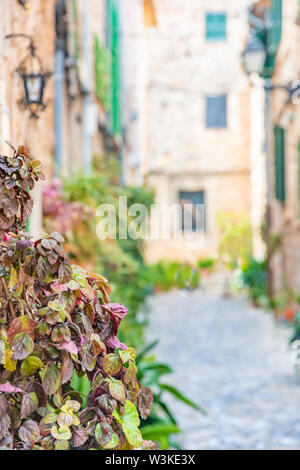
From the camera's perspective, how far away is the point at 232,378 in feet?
18.9

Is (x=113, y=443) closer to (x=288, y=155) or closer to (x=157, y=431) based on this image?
(x=157, y=431)

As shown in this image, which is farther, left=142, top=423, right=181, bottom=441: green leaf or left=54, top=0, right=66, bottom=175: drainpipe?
left=54, top=0, right=66, bottom=175: drainpipe

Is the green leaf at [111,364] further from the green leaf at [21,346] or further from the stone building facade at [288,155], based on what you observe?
the stone building facade at [288,155]

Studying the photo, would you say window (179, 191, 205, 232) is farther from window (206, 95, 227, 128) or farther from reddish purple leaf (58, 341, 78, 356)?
reddish purple leaf (58, 341, 78, 356)

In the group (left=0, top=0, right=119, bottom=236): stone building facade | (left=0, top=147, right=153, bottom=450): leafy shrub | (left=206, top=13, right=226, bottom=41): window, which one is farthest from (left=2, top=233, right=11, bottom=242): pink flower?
(left=206, top=13, right=226, bottom=41): window

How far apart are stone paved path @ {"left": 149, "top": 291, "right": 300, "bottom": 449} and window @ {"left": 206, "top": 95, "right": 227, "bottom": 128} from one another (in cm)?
894

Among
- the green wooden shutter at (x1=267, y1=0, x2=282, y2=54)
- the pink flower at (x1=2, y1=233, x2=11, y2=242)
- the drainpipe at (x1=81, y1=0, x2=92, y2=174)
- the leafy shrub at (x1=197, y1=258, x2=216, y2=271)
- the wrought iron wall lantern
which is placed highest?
the green wooden shutter at (x1=267, y1=0, x2=282, y2=54)

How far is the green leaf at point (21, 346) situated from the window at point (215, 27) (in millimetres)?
A: 18893

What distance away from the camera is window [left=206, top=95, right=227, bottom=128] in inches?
741

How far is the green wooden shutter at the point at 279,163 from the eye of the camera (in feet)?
32.4

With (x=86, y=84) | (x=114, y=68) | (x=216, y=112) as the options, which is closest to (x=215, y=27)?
(x=216, y=112)

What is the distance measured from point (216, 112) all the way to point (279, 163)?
9137 millimetres

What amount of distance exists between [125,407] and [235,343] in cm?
684
